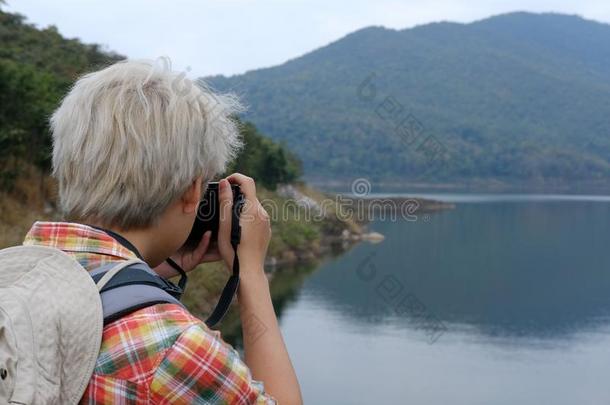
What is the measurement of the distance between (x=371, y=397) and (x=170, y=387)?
878cm

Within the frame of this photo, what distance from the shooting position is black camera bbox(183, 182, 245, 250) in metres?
0.91

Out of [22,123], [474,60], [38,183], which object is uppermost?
[474,60]

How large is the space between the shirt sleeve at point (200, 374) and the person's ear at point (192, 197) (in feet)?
0.58

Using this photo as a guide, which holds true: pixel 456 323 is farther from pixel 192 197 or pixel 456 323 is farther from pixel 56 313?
pixel 56 313

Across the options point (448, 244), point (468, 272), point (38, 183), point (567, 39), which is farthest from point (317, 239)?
point (567, 39)

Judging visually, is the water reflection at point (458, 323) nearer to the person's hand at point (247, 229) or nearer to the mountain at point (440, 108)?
the person's hand at point (247, 229)

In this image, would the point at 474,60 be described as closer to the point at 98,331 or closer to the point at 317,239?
the point at 317,239

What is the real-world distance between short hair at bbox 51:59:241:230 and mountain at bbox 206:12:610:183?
31396 mm

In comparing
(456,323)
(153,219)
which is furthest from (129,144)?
(456,323)

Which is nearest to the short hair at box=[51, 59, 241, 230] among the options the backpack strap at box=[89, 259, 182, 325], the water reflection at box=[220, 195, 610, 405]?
the backpack strap at box=[89, 259, 182, 325]

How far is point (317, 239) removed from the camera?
68.8ft

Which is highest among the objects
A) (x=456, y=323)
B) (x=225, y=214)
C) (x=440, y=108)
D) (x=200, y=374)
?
(x=440, y=108)

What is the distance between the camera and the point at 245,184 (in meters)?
0.93

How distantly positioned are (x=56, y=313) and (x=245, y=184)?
0.34 m
